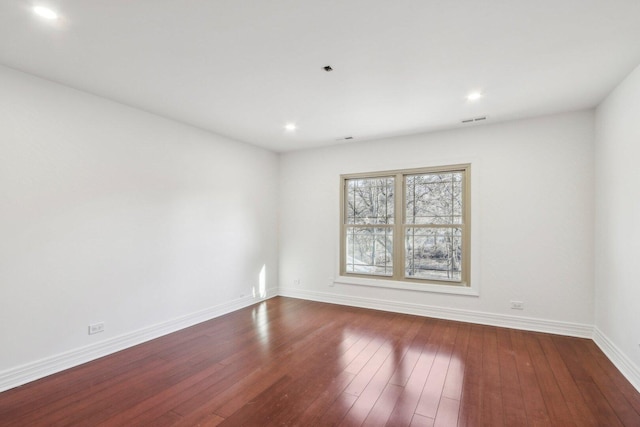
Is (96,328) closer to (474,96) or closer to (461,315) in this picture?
(461,315)

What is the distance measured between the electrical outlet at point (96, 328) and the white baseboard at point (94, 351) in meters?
0.12

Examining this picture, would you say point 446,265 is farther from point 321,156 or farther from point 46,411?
point 46,411

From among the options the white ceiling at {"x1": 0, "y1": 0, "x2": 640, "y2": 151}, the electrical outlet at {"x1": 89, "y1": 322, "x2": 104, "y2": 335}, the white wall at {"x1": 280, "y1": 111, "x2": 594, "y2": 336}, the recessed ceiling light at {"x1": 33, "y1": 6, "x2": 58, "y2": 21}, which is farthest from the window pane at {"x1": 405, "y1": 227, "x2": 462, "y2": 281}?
the recessed ceiling light at {"x1": 33, "y1": 6, "x2": 58, "y2": 21}

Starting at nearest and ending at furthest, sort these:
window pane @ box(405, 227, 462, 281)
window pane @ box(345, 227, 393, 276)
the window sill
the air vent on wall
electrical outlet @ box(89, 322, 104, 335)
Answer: electrical outlet @ box(89, 322, 104, 335) < the air vent on wall < the window sill < window pane @ box(405, 227, 462, 281) < window pane @ box(345, 227, 393, 276)

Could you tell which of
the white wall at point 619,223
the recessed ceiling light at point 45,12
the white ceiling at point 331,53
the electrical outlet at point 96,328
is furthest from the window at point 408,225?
the recessed ceiling light at point 45,12

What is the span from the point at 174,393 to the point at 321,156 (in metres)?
4.05

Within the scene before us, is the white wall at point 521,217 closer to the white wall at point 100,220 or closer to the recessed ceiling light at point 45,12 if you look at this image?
the white wall at point 100,220

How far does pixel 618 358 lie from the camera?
289cm

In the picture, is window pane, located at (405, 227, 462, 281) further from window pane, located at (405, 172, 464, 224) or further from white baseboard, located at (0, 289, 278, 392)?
white baseboard, located at (0, 289, 278, 392)

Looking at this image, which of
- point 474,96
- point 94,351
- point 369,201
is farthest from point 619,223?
point 94,351

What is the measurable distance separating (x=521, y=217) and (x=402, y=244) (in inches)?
63.7

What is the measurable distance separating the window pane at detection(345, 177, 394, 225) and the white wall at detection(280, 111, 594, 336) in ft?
0.92

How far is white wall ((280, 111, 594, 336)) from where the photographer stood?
3.68 m

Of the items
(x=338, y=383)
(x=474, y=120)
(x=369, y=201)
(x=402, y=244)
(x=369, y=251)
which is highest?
(x=474, y=120)
